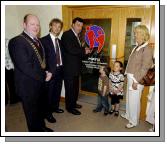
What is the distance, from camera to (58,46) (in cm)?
214

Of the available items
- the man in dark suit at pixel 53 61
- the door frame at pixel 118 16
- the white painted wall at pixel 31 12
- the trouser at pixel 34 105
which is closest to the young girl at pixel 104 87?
the door frame at pixel 118 16

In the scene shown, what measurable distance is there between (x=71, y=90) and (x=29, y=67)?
90 centimetres

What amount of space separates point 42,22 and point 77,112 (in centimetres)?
143

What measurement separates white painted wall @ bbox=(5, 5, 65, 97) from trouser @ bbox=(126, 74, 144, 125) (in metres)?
1.40

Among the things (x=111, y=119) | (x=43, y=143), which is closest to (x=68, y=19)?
(x=111, y=119)

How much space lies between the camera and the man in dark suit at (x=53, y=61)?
80.6 inches

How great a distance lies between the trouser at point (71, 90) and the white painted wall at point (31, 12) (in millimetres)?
884

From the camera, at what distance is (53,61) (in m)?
2.07

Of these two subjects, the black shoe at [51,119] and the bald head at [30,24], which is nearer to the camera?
the bald head at [30,24]

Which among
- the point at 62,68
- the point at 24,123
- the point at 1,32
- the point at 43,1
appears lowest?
the point at 24,123

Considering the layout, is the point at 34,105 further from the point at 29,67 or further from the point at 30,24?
the point at 30,24

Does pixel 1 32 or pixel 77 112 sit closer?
pixel 1 32

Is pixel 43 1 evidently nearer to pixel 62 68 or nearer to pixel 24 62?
pixel 24 62

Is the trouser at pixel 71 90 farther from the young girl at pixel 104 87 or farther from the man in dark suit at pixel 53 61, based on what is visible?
the young girl at pixel 104 87
